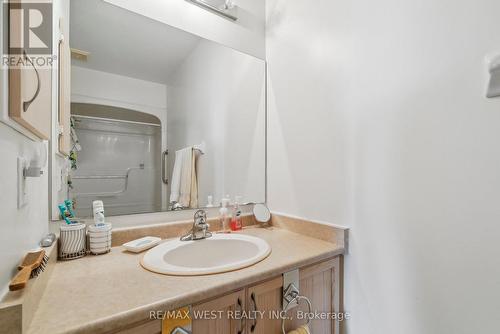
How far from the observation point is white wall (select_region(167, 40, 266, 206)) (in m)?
1.27

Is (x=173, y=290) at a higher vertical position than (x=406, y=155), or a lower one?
lower

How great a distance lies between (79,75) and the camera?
39.3 inches

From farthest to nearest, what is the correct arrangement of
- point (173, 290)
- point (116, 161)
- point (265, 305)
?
point (116, 161) < point (265, 305) < point (173, 290)

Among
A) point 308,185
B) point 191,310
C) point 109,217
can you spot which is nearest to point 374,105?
point 308,185

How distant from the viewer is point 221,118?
143 cm

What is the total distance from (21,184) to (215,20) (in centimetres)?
130

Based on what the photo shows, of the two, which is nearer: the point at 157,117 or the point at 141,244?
the point at 141,244

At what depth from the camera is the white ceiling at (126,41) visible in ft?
3.31

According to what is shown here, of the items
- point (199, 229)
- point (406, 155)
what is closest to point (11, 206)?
point (199, 229)

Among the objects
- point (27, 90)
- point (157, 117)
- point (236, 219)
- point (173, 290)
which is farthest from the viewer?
point (236, 219)

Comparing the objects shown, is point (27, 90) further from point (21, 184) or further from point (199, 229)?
point (199, 229)

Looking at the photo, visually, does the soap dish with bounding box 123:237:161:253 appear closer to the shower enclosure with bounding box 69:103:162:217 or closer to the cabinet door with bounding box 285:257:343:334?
the shower enclosure with bounding box 69:103:162:217

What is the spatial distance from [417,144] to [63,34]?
4.80ft

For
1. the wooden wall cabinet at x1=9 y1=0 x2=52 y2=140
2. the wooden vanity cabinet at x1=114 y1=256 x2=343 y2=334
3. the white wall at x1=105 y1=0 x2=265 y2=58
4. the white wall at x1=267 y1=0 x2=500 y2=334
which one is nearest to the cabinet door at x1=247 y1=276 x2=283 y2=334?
the wooden vanity cabinet at x1=114 y1=256 x2=343 y2=334
